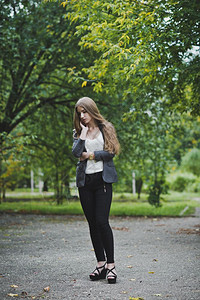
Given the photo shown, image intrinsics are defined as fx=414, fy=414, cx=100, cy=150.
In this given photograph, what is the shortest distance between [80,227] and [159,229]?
80.0 inches

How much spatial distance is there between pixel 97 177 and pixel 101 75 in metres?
4.22

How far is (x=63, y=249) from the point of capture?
6.93 meters

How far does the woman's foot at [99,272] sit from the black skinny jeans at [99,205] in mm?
180

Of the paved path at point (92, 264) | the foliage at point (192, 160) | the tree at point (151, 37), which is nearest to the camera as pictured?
the paved path at point (92, 264)

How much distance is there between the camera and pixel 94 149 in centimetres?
446

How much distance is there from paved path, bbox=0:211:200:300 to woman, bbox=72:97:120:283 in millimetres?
341

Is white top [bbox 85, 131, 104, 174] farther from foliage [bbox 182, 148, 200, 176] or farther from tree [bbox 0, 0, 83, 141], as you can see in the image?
foliage [bbox 182, 148, 200, 176]

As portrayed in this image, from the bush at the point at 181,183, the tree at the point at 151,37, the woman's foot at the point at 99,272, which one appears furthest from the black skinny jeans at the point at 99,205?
the bush at the point at 181,183

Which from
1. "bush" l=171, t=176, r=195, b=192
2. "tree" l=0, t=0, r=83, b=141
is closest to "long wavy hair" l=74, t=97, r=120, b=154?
"tree" l=0, t=0, r=83, b=141

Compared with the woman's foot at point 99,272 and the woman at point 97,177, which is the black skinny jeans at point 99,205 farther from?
the woman's foot at point 99,272

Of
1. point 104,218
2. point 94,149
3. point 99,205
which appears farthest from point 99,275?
point 94,149

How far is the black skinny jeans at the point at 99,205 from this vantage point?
4.33 meters

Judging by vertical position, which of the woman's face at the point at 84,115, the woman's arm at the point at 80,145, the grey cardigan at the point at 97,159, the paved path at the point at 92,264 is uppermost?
the woman's face at the point at 84,115

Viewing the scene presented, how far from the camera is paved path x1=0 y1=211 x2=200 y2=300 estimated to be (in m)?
3.94
